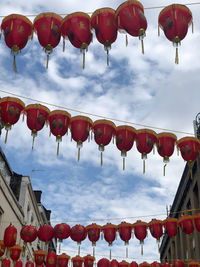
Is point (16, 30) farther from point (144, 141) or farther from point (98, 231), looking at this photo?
point (98, 231)

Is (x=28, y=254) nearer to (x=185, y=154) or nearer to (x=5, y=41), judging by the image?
(x=185, y=154)

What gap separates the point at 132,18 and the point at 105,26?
637mm

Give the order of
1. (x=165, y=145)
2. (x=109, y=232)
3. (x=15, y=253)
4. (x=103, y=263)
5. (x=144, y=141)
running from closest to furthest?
(x=144, y=141)
(x=165, y=145)
(x=109, y=232)
(x=15, y=253)
(x=103, y=263)

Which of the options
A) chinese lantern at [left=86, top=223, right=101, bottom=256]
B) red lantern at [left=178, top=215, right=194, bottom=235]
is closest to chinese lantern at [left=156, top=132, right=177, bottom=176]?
red lantern at [left=178, top=215, right=194, bottom=235]

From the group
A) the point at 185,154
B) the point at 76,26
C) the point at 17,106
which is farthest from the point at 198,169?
the point at 76,26

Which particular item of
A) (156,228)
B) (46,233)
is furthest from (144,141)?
(46,233)

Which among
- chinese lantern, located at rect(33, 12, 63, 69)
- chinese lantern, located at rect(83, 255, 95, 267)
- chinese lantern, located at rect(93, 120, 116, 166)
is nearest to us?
chinese lantern, located at rect(33, 12, 63, 69)

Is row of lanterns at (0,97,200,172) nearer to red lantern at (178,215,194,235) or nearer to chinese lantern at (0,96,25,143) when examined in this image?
chinese lantern at (0,96,25,143)

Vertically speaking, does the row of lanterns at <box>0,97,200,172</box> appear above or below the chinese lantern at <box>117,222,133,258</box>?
above

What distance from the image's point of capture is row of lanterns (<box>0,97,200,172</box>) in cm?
998

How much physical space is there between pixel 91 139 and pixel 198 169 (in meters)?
13.2

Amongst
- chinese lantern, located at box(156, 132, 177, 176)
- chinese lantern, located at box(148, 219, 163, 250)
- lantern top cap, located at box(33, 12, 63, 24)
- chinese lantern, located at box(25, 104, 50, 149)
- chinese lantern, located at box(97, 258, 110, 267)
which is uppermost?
lantern top cap, located at box(33, 12, 63, 24)

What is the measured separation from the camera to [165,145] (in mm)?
10852

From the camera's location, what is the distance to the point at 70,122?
34.0ft
